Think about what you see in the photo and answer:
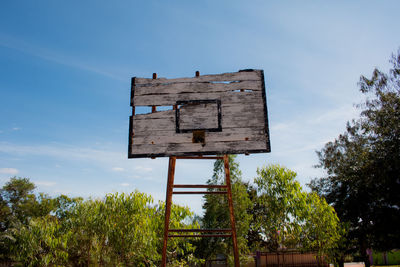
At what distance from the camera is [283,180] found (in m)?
21.8

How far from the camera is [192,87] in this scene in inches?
281

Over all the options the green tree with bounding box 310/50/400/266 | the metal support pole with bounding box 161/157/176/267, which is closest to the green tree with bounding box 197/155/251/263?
the green tree with bounding box 310/50/400/266

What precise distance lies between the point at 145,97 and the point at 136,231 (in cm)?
1183

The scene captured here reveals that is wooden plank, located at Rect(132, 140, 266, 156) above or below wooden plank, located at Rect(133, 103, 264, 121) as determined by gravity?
below

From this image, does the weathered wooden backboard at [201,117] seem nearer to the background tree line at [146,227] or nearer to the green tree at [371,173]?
the background tree line at [146,227]

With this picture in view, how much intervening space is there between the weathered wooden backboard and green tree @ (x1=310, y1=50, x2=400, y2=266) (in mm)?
18670

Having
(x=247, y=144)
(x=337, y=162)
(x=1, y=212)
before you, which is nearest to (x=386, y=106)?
(x=337, y=162)

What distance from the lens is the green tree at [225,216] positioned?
25.1 m

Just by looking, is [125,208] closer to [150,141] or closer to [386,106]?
[150,141]

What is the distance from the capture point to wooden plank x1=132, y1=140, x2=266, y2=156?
6.52 metres

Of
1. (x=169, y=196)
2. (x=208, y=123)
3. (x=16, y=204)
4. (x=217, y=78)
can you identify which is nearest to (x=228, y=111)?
(x=208, y=123)

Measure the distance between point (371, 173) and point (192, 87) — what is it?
70.4ft

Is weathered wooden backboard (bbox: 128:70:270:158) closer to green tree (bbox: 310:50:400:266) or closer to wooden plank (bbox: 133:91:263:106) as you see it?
wooden plank (bbox: 133:91:263:106)

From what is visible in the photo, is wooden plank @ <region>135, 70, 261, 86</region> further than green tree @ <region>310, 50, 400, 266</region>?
No
